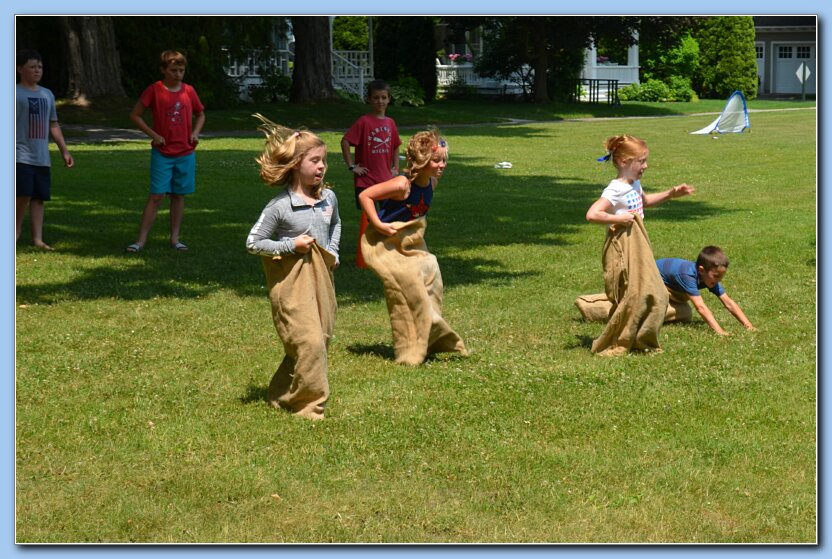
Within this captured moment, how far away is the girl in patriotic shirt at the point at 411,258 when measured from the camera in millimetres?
8273

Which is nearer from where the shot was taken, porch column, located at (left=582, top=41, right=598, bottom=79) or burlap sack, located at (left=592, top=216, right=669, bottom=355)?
burlap sack, located at (left=592, top=216, right=669, bottom=355)

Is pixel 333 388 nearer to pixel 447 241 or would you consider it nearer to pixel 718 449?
pixel 718 449

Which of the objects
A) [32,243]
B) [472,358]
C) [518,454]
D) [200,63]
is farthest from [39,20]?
[518,454]

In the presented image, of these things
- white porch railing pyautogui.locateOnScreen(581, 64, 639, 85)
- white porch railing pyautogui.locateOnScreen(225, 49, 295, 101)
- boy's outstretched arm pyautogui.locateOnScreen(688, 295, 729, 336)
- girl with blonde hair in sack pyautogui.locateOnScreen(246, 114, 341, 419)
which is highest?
white porch railing pyautogui.locateOnScreen(581, 64, 639, 85)

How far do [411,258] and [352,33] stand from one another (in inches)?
1724

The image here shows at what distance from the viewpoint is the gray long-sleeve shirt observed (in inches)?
268

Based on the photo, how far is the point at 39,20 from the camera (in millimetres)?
33125

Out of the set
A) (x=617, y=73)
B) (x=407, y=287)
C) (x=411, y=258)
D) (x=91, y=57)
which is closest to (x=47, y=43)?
(x=91, y=57)

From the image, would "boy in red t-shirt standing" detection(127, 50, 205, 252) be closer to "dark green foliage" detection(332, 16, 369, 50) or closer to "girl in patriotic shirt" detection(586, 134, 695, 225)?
"girl in patriotic shirt" detection(586, 134, 695, 225)

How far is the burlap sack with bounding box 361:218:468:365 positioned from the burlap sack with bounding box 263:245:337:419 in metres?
1.23

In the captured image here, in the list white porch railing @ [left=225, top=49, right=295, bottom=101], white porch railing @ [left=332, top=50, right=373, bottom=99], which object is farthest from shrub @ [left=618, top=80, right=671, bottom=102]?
white porch railing @ [left=225, top=49, right=295, bottom=101]

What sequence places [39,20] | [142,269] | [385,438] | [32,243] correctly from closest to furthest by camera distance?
[385,438] < [142,269] < [32,243] < [39,20]

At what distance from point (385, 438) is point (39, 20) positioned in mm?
29459

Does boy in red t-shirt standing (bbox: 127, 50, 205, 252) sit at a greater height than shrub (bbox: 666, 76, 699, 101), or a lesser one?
lesser
